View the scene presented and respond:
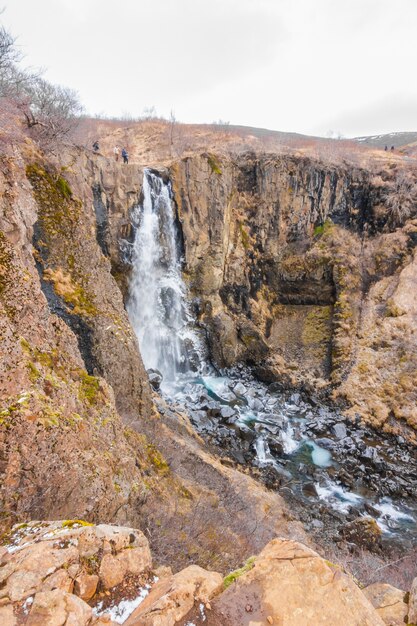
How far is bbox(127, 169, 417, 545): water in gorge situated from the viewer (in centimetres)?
1323

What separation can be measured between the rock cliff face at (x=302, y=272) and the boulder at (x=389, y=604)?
1527cm

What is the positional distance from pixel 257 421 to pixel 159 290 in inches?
408

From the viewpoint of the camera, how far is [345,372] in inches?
805

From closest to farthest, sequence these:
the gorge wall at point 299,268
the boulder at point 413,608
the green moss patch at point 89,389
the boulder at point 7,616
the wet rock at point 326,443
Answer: the boulder at point 7,616 < the boulder at point 413,608 < the green moss patch at point 89,389 < the wet rock at point 326,443 < the gorge wall at point 299,268

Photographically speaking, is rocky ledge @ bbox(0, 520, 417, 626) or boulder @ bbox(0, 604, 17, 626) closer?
boulder @ bbox(0, 604, 17, 626)

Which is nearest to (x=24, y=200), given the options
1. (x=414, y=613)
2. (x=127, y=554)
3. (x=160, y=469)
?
(x=160, y=469)

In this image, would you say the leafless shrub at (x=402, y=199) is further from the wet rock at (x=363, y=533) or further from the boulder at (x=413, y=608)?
the boulder at (x=413, y=608)

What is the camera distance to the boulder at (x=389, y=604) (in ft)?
11.8

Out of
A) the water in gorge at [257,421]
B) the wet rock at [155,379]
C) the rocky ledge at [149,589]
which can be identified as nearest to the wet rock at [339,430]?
the water in gorge at [257,421]

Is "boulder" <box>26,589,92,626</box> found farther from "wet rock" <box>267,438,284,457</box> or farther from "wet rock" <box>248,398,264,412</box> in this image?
"wet rock" <box>248,398,264,412</box>

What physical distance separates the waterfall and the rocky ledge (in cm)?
1700

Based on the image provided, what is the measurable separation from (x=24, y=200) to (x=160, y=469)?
28.5 ft

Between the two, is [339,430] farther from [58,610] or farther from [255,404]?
[58,610]

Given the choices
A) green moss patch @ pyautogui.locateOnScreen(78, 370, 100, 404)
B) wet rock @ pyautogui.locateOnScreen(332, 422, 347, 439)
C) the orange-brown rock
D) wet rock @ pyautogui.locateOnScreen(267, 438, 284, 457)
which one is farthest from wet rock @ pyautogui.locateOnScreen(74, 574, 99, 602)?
wet rock @ pyautogui.locateOnScreen(332, 422, 347, 439)
